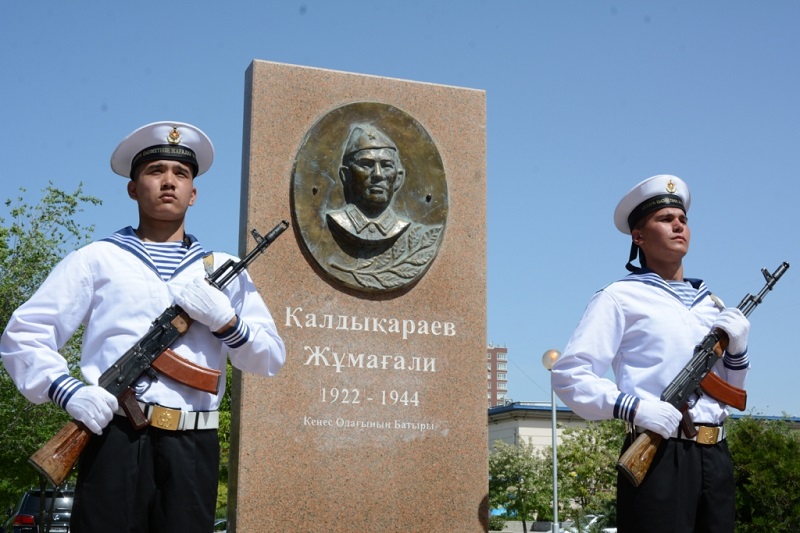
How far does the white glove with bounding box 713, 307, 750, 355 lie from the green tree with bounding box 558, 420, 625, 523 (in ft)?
96.3

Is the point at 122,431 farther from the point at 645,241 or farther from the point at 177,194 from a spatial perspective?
the point at 645,241

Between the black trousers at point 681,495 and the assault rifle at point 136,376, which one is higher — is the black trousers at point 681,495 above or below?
below

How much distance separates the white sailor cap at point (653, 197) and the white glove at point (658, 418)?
123 centimetres

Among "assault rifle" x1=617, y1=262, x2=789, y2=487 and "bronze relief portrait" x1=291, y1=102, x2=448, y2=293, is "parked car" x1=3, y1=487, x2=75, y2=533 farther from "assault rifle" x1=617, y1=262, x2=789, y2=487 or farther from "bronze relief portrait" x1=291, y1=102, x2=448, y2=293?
"assault rifle" x1=617, y1=262, x2=789, y2=487

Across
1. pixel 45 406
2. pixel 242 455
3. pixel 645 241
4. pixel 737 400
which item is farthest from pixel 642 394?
pixel 45 406

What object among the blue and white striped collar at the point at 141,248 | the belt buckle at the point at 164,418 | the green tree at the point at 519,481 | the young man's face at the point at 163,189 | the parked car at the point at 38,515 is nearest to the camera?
the belt buckle at the point at 164,418

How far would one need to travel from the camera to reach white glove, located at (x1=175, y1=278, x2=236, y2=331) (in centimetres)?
451

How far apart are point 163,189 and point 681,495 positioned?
3050 millimetres

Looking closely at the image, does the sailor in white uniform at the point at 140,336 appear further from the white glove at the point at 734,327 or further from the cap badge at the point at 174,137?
the white glove at the point at 734,327

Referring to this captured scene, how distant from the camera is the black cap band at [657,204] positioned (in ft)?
18.2

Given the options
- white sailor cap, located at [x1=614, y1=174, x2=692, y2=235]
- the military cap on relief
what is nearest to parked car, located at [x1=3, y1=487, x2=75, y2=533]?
the military cap on relief

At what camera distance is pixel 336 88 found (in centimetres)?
798

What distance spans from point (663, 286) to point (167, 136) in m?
2.81

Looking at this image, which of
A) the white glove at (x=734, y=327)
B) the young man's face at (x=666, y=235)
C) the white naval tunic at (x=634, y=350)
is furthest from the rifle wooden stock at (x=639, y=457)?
the young man's face at (x=666, y=235)
